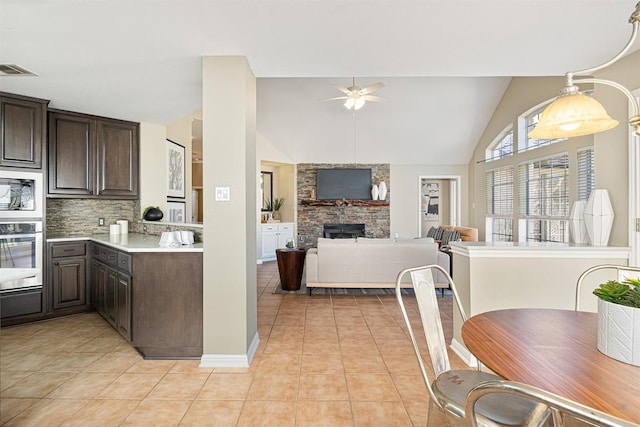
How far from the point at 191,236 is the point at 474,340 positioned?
7.98 feet

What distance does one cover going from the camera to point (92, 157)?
13.2 feet

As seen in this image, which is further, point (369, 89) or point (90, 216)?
point (369, 89)

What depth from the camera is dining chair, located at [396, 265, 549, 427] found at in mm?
1212

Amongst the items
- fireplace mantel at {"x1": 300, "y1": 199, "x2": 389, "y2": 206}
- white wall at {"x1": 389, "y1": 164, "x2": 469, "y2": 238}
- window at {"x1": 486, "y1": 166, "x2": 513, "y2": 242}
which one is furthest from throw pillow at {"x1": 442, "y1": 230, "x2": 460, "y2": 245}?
fireplace mantel at {"x1": 300, "y1": 199, "x2": 389, "y2": 206}

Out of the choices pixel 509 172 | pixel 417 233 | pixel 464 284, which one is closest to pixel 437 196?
pixel 417 233

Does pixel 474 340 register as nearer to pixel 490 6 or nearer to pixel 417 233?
pixel 490 6

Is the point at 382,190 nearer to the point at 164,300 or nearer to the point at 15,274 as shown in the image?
the point at 164,300

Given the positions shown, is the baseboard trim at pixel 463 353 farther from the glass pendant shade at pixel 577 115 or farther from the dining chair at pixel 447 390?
Answer: the glass pendant shade at pixel 577 115

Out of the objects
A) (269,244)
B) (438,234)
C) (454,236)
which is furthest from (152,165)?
(438,234)

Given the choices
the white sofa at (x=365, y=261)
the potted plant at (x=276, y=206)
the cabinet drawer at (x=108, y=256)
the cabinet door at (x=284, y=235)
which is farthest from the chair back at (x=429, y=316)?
the potted plant at (x=276, y=206)

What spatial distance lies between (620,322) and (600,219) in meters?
2.14

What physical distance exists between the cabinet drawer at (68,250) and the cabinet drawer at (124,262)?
1.20 meters

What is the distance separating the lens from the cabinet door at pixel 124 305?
9.30 feet

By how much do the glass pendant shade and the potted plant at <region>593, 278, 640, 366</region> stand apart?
2.34ft
